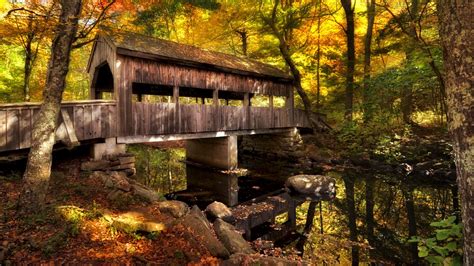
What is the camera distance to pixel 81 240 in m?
5.12

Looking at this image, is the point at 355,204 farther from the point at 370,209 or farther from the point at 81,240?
the point at 81,240

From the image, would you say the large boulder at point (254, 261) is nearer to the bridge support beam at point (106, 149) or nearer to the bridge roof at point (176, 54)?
the bridge support beam at point (106, 149)

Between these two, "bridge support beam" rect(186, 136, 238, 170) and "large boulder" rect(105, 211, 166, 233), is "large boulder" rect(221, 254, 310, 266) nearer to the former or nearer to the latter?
"large boulder" rect(105, 211, 166, 233)

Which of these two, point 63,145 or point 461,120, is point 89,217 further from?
point 461,120

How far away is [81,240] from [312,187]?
8.84m

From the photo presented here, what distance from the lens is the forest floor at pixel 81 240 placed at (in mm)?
4614

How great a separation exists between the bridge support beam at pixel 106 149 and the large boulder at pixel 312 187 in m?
6.87

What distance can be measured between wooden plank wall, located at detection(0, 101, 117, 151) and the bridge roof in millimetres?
2160

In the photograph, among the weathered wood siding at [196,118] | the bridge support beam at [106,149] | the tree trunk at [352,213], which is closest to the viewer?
the tree trunk at [352,213]

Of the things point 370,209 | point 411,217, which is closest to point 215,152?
point 370,209

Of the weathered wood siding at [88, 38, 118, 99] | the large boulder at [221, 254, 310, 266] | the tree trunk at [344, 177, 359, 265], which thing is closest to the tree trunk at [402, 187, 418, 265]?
the tree trunk at [344, 177, 359, 265]

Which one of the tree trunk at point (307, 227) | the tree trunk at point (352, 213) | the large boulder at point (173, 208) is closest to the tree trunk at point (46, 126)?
the large boulder at point (173, 208)

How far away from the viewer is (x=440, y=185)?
12.5 metres

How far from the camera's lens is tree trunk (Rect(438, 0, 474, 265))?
2336mm
